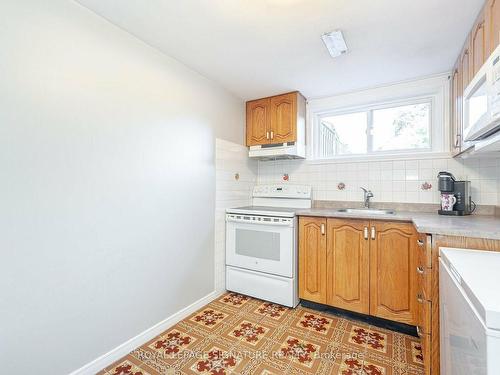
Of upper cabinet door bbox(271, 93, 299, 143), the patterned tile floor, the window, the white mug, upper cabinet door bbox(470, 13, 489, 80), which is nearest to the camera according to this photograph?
upper cabinet door bbox(470, 13, 489, 80)

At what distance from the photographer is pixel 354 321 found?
213cm

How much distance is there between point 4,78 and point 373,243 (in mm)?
2586

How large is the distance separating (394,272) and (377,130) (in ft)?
5.05

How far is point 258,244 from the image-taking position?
8.18 ft

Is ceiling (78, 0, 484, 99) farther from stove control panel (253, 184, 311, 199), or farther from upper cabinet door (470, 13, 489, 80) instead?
stove control panel (253, 184, 311, 199)

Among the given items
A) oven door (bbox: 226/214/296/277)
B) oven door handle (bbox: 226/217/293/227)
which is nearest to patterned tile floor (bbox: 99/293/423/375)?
oven door (bbox: 226/214/296/277)

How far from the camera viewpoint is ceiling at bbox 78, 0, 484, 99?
1480 mm

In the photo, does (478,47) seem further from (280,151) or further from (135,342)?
(135,342)

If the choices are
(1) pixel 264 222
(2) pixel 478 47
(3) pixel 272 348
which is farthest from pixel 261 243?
(2) pixel 478 47

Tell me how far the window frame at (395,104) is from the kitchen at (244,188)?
0.02 metres

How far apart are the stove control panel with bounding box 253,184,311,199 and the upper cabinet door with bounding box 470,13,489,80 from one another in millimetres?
1694

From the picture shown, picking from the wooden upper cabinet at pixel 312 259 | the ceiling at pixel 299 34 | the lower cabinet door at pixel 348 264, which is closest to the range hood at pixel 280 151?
the ceiling at pixel 299 34

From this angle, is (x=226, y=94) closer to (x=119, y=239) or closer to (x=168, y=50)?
(x=168, y=50)

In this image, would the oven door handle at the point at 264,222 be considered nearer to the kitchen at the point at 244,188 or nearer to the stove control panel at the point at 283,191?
the kitchen at the point at 244,188
